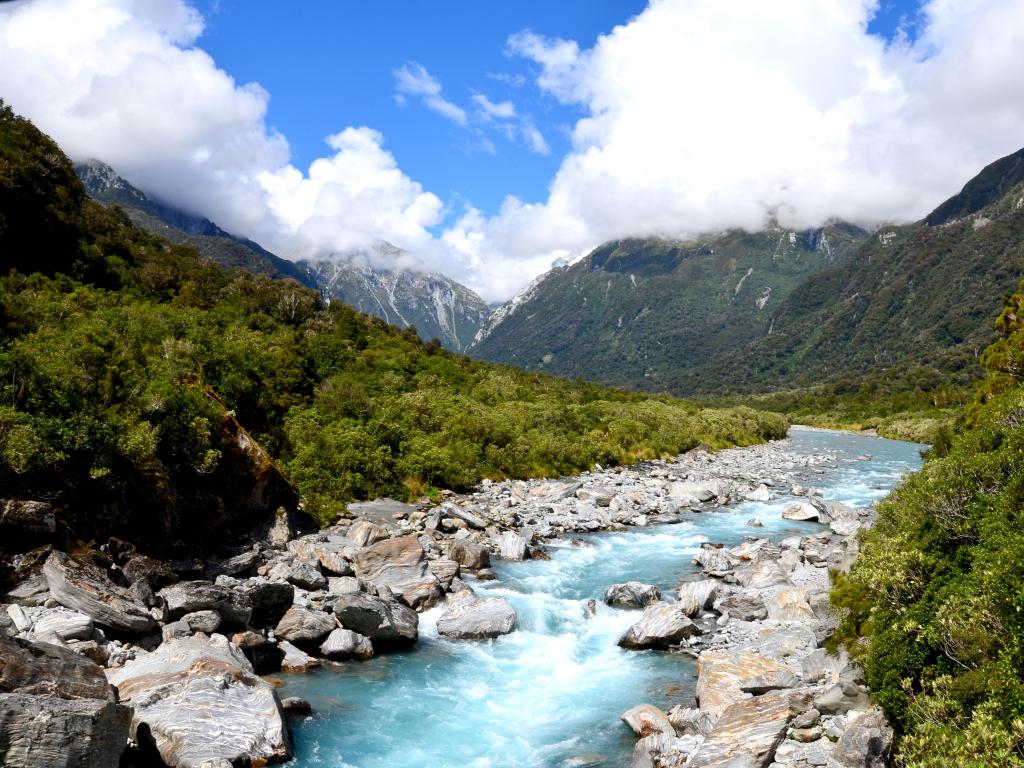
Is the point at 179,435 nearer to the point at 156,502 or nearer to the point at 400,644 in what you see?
the point at 156,502

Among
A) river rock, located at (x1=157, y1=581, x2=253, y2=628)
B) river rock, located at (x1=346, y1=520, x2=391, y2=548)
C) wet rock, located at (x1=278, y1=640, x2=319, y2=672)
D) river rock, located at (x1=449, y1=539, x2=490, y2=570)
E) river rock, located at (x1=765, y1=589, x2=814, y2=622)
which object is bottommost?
wet rock, located at (x1=278, y1=640, x2=319, y2=672)

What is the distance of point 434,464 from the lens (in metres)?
35.5

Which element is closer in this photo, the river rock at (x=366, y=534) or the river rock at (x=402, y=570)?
the river rock at (x=402, y=570)

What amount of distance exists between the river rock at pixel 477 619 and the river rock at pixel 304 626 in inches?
131

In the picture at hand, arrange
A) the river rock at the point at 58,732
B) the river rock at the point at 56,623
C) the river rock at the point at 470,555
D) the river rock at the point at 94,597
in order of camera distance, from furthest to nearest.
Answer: the river rock at the point at 470,555, the river rock at the point at 94,597, the river rock at the point at 56,623, the river rock at the point at 58,732

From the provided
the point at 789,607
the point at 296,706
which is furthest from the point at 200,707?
the point at 789,607

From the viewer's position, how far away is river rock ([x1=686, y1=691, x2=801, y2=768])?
10.0 metres

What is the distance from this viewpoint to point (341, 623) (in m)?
16.0

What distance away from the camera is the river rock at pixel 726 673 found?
12555 mm

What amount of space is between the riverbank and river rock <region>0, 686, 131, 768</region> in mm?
73

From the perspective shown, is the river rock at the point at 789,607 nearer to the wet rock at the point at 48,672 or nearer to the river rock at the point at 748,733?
the river rock at the point at 748,733

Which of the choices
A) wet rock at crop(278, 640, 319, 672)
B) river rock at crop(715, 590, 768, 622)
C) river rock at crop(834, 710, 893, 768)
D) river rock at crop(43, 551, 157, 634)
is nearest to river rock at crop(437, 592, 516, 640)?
wet rock at crop(278, 640, 319, 672)

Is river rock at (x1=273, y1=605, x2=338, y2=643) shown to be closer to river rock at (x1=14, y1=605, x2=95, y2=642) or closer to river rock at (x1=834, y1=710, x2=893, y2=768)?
river rock at (x1=14, y1=605, x2=95, y2=642)

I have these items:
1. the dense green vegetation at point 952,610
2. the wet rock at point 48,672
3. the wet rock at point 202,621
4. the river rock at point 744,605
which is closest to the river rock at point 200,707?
the wet rock at point 48,672
